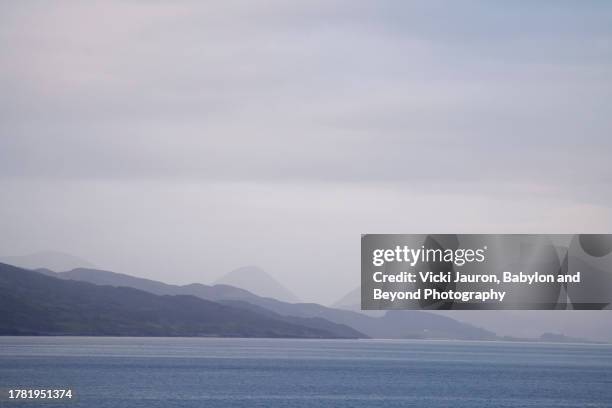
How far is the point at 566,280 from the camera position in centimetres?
5269

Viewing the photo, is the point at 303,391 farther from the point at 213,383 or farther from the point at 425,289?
the point at 425,289

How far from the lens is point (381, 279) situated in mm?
51062

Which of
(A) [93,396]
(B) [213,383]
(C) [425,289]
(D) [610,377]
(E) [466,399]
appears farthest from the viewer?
(D) [610,377]

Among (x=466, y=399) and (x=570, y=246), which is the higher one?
(x=570, y=246)

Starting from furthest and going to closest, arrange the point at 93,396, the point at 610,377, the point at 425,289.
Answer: the point at 610,377 < the point at 93,396 < the point at 425,289

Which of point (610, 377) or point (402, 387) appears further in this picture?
point (610, 377)

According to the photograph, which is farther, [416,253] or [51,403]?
[51,403]

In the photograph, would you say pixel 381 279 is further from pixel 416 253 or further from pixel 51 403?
pixel 51 403

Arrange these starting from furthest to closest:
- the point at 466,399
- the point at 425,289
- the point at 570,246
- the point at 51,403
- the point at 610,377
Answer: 1. the point at 610,377
2. the point at 466,399
3. the point at 51,403
4. the point at 570,246
5. the point at 425,289

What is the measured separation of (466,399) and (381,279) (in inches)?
3048

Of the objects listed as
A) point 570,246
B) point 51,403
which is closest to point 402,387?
point 51,403

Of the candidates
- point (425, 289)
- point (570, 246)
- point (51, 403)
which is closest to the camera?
point (425, 289)

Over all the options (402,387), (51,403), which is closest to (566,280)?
(51,403)

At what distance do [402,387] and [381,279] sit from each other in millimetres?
96969
